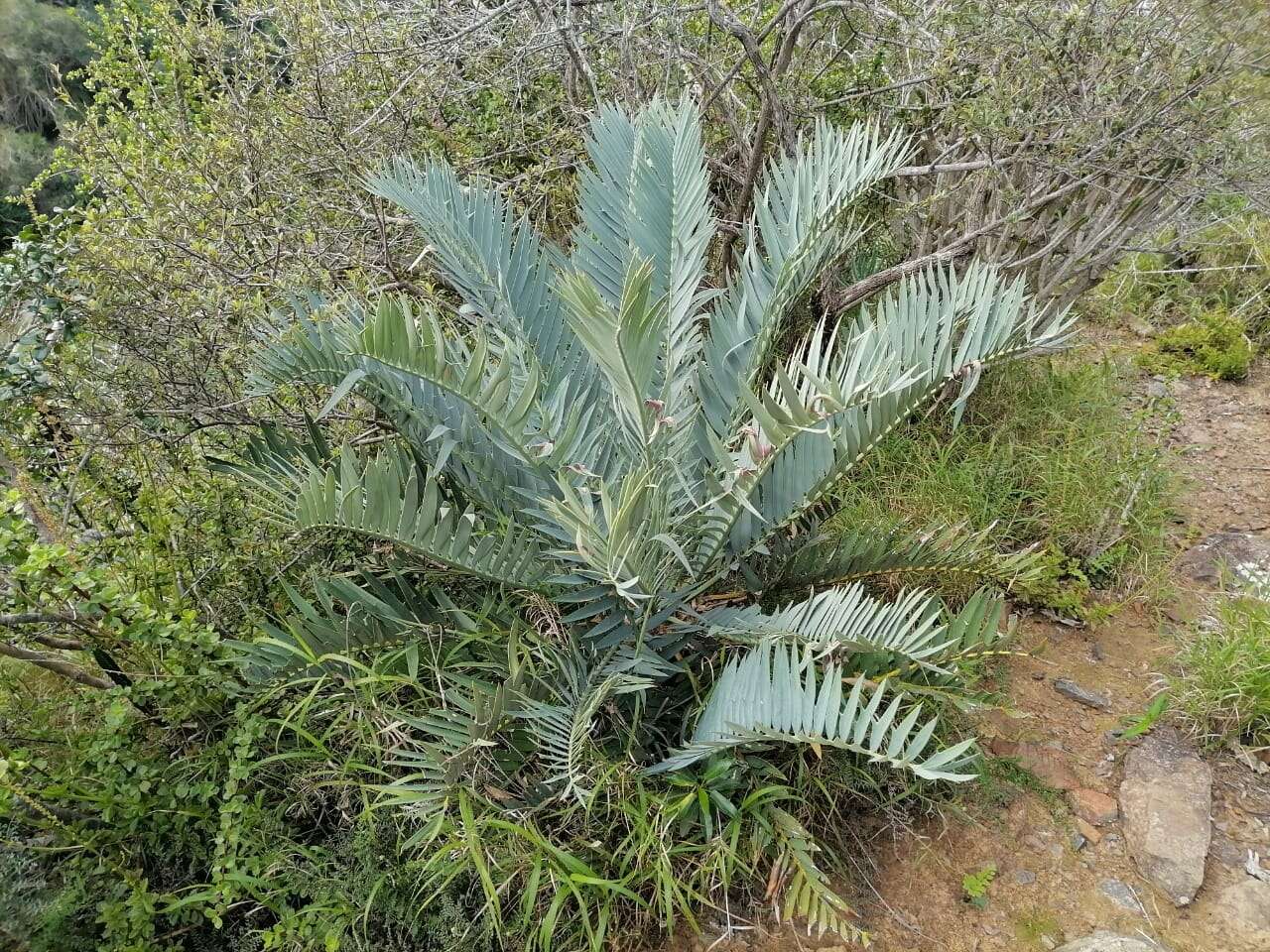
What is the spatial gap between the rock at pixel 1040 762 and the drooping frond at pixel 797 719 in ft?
2.07

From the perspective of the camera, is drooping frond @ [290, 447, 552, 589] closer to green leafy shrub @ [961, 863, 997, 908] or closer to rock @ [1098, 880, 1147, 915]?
green leafy shrub @ [961, 863, 997, 908]

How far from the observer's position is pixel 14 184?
9492mm

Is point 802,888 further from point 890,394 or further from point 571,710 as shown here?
point 890,394

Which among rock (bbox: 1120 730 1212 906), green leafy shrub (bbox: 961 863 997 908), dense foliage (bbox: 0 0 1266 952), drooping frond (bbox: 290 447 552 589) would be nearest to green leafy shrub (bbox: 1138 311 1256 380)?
dense foliage (bbox: 0 0 1266 952)

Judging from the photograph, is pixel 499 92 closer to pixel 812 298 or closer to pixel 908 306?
pixel 812 298

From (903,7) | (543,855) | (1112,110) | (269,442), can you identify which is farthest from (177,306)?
(1112,110)

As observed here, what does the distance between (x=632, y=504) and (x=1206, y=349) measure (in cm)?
389

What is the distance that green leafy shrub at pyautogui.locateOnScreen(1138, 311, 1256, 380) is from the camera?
13.0ft

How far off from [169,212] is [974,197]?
2.71m

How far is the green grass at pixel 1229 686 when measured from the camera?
210 centimetres

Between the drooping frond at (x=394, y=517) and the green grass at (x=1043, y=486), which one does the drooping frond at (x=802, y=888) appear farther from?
the green grass at (x=1043, y=486)

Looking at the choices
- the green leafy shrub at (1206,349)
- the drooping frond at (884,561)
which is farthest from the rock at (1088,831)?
the green leafy shrub at (1206,349)

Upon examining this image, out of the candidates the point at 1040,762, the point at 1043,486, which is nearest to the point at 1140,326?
the point at 1043,486

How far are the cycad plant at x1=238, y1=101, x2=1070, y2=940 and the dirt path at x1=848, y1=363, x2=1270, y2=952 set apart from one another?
7.9 inches
